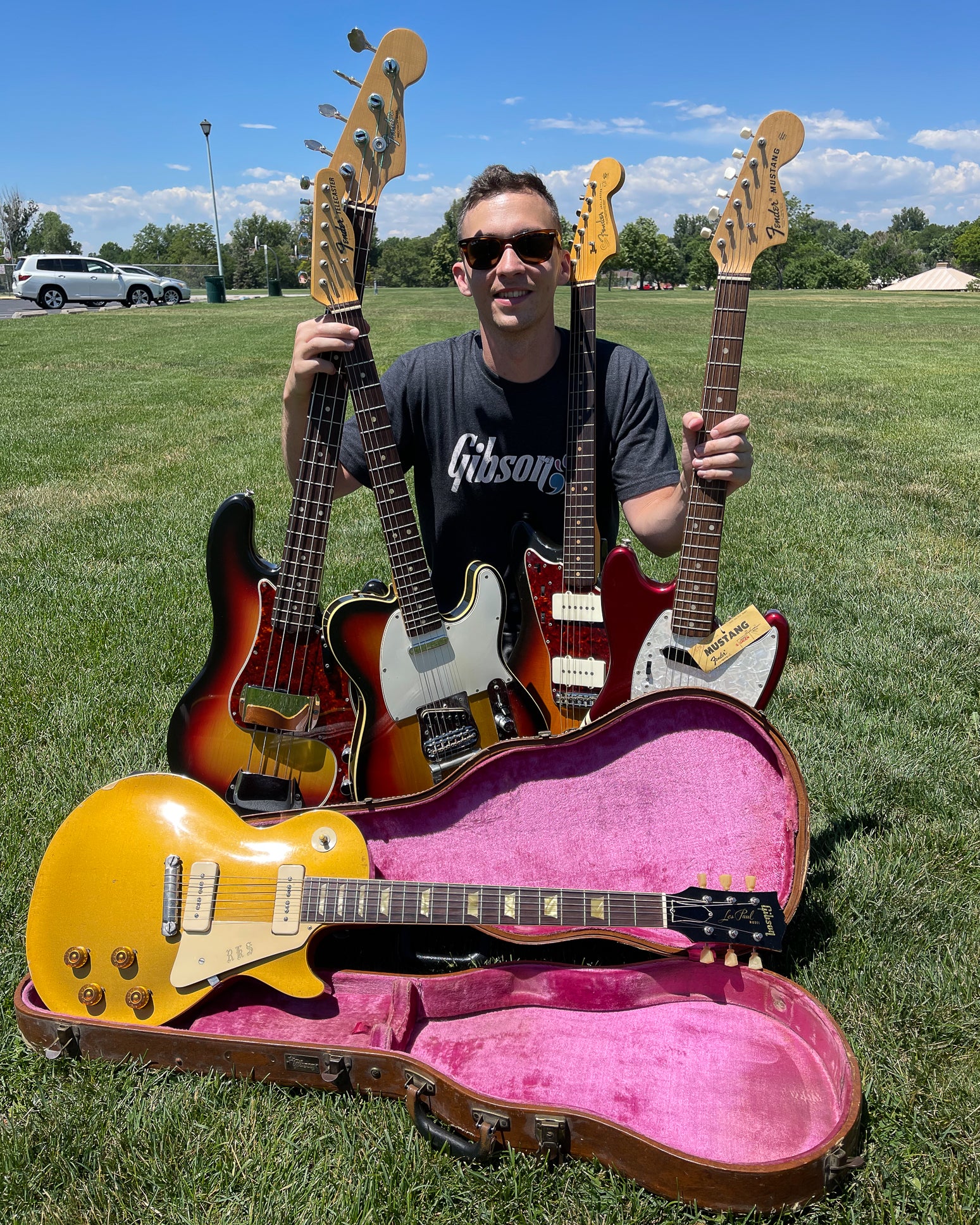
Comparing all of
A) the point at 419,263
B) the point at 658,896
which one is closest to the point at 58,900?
the point at 658,896

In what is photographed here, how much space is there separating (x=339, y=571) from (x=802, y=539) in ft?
12.1

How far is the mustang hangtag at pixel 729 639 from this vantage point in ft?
8.56

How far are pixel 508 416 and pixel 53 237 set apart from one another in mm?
119365

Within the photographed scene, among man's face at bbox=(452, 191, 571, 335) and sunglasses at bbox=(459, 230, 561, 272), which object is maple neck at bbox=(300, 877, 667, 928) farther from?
sunglasses at bbox=(459, 230, 561, 272)

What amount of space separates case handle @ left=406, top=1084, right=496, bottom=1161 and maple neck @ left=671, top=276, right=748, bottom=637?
1625 millimetres

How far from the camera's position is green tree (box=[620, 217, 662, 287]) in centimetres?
7219

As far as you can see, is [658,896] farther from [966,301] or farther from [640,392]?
[966,301]

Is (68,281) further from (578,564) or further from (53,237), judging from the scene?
(53,237)

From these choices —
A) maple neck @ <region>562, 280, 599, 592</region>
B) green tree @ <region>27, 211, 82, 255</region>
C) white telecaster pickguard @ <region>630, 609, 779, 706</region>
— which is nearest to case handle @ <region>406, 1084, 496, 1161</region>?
white telecaster pickguard @ <region>630, 609, 779, 706</region>

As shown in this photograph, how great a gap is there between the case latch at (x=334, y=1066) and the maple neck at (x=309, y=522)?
1.40 meters

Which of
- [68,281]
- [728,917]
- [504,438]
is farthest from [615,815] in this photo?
[68,281]

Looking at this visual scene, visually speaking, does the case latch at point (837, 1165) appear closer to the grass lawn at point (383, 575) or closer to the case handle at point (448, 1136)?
the grass lawn at point (383, 575)

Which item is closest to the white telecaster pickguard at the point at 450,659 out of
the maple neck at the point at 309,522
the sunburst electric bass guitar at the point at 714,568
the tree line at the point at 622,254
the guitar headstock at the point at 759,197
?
the maple neck at the point at 309,522

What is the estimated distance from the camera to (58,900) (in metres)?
2.29
